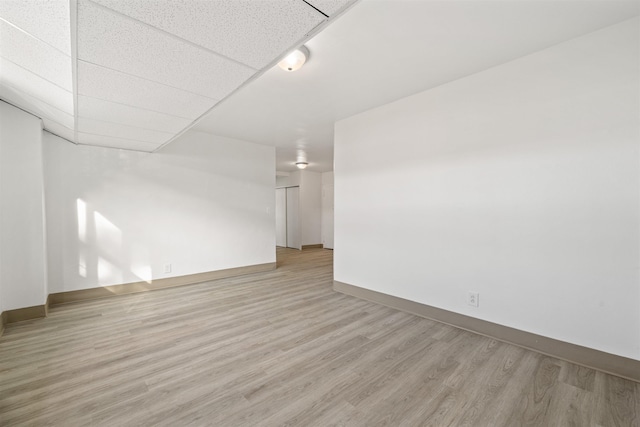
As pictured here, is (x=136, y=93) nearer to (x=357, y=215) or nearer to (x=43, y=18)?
(x=43, y=18)

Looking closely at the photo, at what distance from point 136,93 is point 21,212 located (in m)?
2.25

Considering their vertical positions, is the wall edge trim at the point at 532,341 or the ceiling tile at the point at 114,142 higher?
the ceiling tile at the point at 114,142

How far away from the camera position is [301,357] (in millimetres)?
2029

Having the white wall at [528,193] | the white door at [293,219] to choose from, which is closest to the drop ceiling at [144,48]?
the white wall at [528,193]

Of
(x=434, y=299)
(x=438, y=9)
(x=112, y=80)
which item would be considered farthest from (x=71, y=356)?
(x=438, y=9)

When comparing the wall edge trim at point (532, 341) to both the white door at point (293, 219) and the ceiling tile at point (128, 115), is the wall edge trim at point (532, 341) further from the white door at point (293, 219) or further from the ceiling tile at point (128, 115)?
the white door at point (293, 219)

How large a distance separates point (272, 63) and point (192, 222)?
11.4 ft

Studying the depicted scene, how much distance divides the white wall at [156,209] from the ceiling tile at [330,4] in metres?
3.79

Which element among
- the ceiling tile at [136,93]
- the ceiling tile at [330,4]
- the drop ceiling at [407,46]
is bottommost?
the ceiling tile at [136,93]

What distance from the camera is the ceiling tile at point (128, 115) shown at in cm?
200

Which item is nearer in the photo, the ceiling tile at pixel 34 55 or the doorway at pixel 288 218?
the ceiling tile at pixel 34 55

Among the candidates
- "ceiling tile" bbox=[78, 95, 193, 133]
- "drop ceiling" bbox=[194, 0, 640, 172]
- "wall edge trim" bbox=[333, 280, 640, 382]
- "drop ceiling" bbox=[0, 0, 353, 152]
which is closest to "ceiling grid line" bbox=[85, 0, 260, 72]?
"drop ceiling" bbox=[0, 0, 353, 152]

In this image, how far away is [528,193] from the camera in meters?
2.16

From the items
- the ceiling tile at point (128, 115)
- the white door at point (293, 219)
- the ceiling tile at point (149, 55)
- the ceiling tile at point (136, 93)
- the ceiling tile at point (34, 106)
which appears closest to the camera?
the ceiling tile at point (149, 55)
